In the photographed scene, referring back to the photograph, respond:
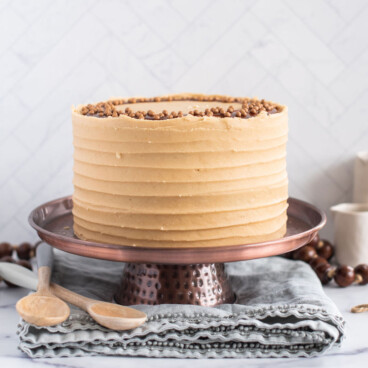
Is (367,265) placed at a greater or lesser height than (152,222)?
lesser

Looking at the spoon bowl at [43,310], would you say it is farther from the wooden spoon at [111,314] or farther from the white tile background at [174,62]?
the white tile background at [174,62]

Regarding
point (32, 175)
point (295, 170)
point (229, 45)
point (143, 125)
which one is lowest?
point (32, 175)

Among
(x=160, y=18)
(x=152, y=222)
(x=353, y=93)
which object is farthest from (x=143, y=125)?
(x=353, y=93)

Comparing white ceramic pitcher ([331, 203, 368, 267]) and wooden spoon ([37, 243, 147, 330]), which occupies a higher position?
white ceramic pitcher ([331, 203, 368, 267])

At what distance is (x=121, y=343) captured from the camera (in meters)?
1.04

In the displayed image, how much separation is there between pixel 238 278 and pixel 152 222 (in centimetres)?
34

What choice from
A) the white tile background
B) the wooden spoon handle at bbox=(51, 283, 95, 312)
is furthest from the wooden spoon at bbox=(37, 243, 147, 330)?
the white tile background

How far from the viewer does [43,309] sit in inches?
41.0

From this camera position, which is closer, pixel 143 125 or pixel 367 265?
pixel 143 125

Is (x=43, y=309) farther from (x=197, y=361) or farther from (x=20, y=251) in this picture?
(x=20, y=251)

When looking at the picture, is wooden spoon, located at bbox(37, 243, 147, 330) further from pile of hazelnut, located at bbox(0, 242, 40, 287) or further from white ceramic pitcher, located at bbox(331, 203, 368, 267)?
white ceramic pitcher, located at bbox(331, 203, 368, 267)

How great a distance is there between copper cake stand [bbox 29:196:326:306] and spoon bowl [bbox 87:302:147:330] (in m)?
0.08

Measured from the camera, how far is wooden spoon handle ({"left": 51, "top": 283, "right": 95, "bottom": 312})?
109cm

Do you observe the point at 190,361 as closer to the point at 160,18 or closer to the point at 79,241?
the point at 79,241
